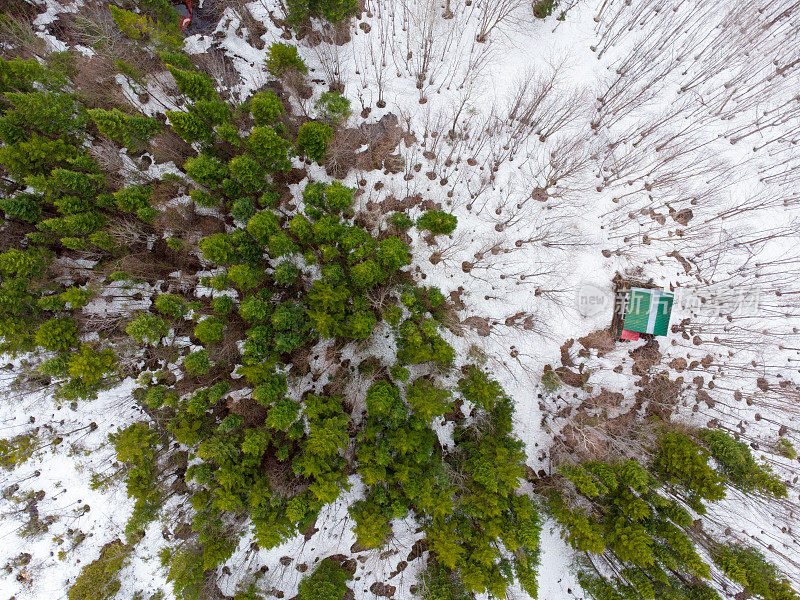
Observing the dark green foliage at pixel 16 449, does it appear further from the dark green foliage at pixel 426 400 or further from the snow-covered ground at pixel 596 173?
the snow-covered ground at pixel 596 173

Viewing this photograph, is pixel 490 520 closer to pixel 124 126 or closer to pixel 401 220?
pixel 401 220

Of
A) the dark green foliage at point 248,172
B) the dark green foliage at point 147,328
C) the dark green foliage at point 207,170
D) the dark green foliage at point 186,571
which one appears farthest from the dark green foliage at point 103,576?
the dark green foliage at point 248,172

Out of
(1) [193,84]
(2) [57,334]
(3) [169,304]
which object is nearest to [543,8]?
(1) [193,84]

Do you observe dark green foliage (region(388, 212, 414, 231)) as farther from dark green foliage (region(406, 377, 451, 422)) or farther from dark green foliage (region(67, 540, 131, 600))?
dark green foliage (region(67, 540, 131, 600))

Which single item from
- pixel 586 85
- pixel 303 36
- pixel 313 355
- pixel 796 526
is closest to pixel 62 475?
pixel 313 355

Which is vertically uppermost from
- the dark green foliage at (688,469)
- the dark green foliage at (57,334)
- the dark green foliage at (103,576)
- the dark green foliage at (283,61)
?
the dark green foliage at (283,61)

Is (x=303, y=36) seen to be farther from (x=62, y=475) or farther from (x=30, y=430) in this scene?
(x=62, y=475)
